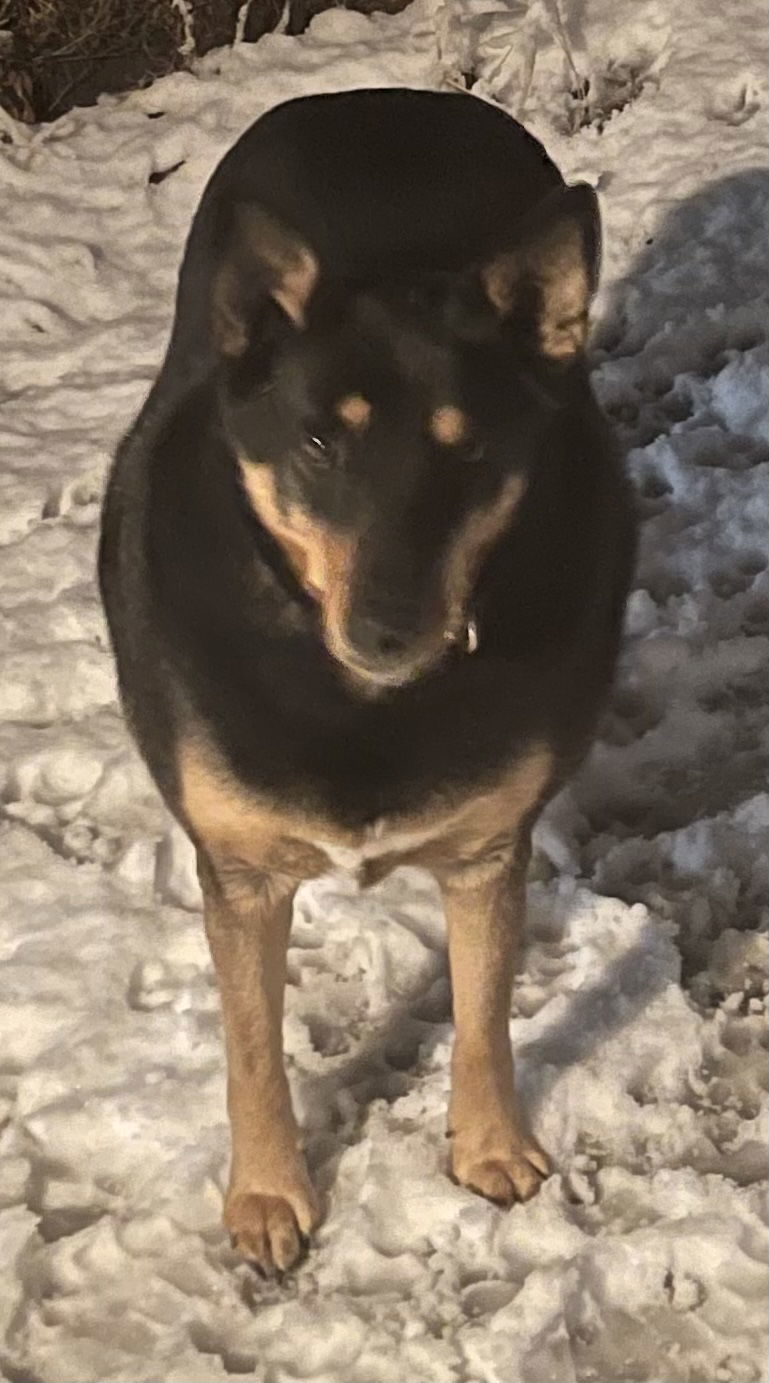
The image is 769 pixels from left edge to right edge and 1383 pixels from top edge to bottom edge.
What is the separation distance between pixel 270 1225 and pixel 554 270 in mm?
1299

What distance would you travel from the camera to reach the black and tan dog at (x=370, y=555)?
1406 mm

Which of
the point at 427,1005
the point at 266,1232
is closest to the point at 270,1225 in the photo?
the point at 266,1232

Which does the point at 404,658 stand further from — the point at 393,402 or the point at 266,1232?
the point at 266,1232

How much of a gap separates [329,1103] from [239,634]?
87cm

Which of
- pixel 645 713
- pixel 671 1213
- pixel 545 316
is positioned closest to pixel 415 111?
pixel 545 316

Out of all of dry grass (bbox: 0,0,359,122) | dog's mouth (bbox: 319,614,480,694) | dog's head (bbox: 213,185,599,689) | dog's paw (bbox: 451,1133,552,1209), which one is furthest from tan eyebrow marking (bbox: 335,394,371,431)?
dry grass (bbox: 0,0,359,122)

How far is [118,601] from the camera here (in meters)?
1.92

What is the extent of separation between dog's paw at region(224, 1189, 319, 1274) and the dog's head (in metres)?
0.88

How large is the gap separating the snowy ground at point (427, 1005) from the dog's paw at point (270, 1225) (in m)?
0.03

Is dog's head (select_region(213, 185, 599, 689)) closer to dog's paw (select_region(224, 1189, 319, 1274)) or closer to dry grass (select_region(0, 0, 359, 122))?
dog's paw (select_region(224, 1189, 319, 1274))

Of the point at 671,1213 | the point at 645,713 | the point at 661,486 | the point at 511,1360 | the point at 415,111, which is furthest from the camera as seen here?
Result: the point at 661,486

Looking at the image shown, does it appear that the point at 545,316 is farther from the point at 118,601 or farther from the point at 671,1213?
the point at 671,1213

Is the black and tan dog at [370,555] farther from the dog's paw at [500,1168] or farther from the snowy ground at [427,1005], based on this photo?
the snowy ground at [427,1005]

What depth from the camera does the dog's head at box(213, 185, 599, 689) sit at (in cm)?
139
